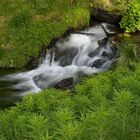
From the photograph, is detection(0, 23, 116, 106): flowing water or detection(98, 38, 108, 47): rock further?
detection(98, 38, 108, 47): rock

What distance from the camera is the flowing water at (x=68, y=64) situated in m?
16.5

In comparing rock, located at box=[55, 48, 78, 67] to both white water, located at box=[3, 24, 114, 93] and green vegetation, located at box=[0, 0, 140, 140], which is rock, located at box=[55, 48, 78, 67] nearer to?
white water, located at box=[3, 24, 114, 93]

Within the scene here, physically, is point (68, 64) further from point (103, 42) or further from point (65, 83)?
point (65, 83)

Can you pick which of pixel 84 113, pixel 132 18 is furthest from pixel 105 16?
pixel 84 113

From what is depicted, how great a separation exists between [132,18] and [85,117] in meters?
16.0

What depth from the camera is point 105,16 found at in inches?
797

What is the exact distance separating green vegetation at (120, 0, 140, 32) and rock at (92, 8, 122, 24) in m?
0.40

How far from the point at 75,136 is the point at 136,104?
0.80 m

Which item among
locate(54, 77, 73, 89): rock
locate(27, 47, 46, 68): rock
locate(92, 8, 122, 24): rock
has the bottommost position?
locate(27, 47, 46, 68): rock

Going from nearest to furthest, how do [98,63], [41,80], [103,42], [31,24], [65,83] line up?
1. [65,83]
2. [41,80]
3. [98,63]
4. [103,42]
5. [31,24]

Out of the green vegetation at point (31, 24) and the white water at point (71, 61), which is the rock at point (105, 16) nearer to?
the green vegetation at point (31, 24)

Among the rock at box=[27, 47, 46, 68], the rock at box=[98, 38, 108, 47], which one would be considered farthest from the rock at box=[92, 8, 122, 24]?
the rock at box=[27, 47, 46, 68]

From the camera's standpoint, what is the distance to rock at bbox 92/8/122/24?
20.1 meters

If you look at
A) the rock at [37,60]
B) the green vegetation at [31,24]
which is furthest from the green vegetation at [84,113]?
the green vegetation at [31,24]
